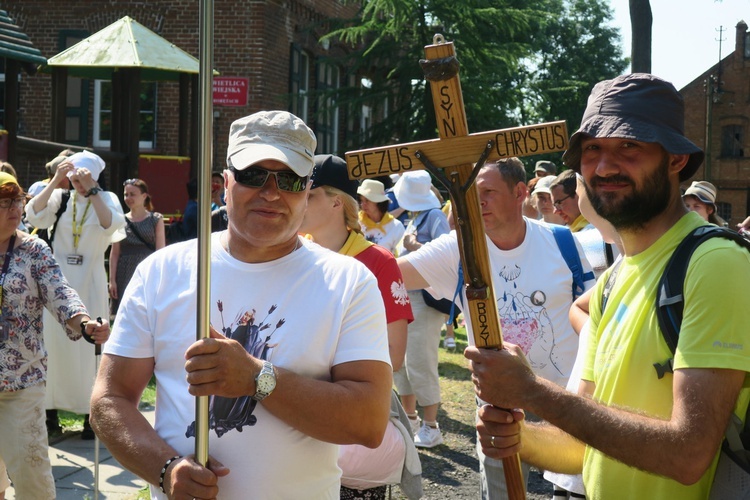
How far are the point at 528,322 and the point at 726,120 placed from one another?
61.8 metres

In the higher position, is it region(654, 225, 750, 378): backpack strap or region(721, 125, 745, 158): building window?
region(721, 125, 745, 158): building window

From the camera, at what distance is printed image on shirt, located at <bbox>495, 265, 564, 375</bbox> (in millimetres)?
4918

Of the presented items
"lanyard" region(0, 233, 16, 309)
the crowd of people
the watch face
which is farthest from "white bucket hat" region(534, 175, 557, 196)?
the watch face

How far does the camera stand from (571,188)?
725 cm

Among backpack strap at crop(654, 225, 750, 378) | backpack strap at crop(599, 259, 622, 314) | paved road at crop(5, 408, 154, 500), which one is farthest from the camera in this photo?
paved road at crop(5, 408, 154, 500)

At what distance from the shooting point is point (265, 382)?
2.56 metres

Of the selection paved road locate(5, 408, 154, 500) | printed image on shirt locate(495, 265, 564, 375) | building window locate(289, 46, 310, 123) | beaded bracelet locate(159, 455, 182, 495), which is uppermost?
building window locate(289, 46, 310, 123)

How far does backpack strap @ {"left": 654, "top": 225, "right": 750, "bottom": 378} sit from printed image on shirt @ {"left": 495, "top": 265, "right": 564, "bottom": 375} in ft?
8.08

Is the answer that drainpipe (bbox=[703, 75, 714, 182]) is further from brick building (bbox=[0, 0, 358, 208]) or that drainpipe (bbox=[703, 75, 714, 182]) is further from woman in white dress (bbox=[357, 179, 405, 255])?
woman in white dress (bbox=[357, 179, 405, 255])

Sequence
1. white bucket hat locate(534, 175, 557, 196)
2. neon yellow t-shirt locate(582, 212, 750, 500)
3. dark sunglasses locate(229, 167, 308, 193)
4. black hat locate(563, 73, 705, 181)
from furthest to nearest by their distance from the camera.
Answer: white bucket hat locate(534, 175, 557, 196)
dark sunglasses locate(229, 167, 308, 193)
black hat locate(563, 73, 705, 181)
neon yellow t-shirt locate(582, 212, 750, 500)

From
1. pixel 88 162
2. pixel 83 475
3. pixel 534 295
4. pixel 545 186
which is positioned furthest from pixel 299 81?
pixel 534 295

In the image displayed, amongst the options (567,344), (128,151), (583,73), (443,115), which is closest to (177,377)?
(443,115)

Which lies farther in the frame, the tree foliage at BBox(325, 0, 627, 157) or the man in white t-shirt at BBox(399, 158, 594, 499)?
the tree foliage at BBox(325, 0, 627, 157)

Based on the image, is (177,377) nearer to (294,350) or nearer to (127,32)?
(294,350)
